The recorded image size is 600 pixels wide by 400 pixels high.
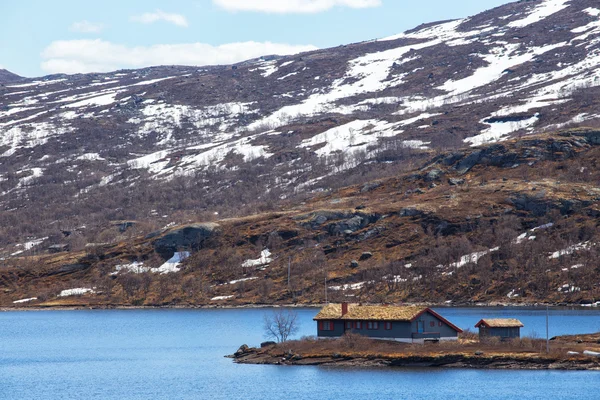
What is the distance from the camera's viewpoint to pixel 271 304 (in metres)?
188

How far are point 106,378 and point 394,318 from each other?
29396 mm

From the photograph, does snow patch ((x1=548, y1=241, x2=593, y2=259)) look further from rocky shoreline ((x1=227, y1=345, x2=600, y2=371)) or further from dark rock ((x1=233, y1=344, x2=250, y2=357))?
rocky shoreline ((x1=227, y1=345, x2=600, y2=371))

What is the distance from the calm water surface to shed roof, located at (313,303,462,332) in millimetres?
8173

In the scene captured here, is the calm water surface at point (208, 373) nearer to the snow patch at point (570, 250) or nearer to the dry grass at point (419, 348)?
the dry grass at point (419, 348)

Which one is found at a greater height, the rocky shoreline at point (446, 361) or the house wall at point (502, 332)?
the house wall at point (502, 332)

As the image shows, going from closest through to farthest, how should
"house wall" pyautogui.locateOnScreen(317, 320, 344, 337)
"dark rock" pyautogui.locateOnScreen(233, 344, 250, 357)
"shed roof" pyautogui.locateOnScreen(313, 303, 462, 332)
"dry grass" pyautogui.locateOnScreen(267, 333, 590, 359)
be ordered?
"dry grass" pyautogui.locateOnScreen(267, 333, 590, 359) < "shed roof" pyautogui.locateOnScreen(313, 303, 462, 332) < "house wall" pyautogui.locateOnScreen(317, 320, 344, 337) < "dark rock" pyautogui.locateOnScreen(233, 344, 250, 357)

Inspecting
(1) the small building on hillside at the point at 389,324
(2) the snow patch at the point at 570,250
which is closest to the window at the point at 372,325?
(1) the small building on hillside at the point at 389,324

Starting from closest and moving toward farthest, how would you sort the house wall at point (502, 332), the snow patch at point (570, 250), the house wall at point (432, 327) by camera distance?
the house wall at point (502, 332) < the house wall at point (432, 327) < the snow patch at point (570, 250)

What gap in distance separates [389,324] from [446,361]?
30.9ft

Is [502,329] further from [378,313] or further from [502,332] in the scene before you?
[378,313]

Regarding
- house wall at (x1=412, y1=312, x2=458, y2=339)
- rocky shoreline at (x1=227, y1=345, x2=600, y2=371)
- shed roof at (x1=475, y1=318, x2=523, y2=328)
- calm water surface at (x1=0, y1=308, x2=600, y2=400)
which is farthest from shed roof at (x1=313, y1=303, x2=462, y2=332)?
calm water surface at (x1=0, y1=308, x2=600, y2=400)

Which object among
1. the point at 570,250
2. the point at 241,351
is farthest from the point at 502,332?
the point at 570,250

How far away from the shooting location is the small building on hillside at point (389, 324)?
93.5 meters

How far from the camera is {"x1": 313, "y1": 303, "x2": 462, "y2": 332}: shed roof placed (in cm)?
9325
